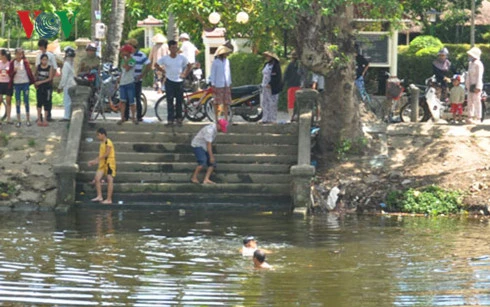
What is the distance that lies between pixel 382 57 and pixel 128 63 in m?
7.78

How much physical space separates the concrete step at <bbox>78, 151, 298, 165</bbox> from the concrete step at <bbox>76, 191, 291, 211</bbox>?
3.34 ft

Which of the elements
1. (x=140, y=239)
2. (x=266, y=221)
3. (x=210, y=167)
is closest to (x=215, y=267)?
(x=140, y=239)

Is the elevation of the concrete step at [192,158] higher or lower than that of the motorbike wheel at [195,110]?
lower

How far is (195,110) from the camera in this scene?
24.7 meters

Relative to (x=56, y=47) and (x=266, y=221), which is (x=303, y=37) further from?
(x=56, y=47)

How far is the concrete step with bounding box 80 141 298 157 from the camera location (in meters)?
22.3

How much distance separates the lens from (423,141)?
2317 centimetres

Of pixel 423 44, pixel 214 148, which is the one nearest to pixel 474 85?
pixel 214 148

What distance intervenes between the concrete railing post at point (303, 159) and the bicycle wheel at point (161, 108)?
11.3ft

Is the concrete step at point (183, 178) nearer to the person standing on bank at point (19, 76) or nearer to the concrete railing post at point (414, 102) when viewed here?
the person standing on bank at point (19, 76)

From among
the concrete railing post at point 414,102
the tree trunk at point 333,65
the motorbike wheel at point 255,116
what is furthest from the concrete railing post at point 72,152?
the concrete railing post at point 414,102

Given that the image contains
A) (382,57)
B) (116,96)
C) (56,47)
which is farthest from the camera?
(56,47)

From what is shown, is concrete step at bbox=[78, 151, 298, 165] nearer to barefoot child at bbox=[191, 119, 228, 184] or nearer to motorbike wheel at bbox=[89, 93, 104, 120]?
barefoot child at bbox=[191, 119, 228, 184]

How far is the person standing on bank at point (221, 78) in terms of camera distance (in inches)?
903
